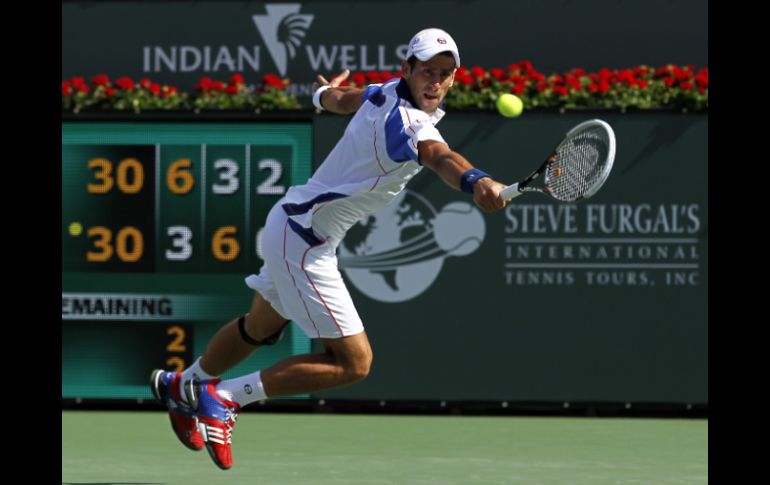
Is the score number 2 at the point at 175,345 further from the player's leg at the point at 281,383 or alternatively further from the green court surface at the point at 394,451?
A: the player's leg at the point at 281,383

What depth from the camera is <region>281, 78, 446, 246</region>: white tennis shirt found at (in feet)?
18.8

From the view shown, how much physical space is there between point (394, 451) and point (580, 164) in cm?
278

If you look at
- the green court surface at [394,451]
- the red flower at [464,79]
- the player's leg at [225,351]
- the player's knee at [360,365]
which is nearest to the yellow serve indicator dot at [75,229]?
the green court surface at [394,451]

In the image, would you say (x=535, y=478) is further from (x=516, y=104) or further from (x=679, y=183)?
(x=679, y=183)

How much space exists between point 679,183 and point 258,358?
2.86 m

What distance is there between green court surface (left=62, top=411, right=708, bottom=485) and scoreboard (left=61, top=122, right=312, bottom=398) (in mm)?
537

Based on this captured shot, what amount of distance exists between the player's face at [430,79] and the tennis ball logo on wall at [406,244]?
3275mm

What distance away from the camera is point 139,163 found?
30.1ft

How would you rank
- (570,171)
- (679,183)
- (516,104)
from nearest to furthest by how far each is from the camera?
(570,171)
(516,104)
(679,183)

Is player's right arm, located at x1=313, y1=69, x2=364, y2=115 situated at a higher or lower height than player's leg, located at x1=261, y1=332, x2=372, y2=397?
higher

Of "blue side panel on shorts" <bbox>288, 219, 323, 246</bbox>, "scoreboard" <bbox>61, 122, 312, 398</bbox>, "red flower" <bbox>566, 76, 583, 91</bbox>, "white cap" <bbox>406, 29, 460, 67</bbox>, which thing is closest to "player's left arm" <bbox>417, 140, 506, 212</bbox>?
"white cap" <bbox>406, 29, 460, 67</bbox>

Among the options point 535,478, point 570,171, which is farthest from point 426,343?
point 570,171

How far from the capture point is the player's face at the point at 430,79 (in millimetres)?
5793

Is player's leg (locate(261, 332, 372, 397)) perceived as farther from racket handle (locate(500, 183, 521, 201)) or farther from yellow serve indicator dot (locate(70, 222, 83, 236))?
yellow serve indicator dot (locate(70, 222, 83, 236))
